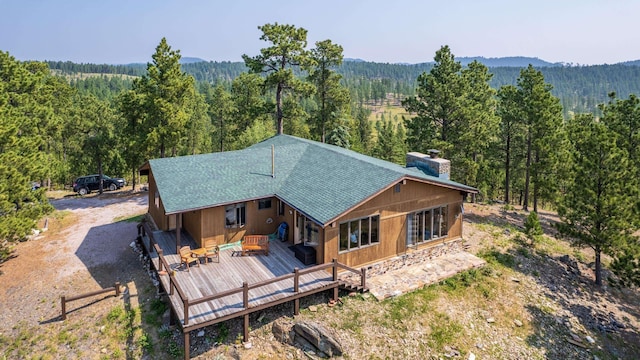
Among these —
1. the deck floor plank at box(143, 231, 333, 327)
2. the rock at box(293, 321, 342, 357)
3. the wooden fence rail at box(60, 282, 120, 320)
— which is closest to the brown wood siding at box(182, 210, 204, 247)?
the deck floor plank at box(143, 231, 333, 327)

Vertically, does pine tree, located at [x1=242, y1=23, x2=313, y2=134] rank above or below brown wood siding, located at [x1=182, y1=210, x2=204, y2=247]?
above

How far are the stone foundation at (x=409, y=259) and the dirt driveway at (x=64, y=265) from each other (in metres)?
9.26

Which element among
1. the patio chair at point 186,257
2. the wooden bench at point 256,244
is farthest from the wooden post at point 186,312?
the wooden bench at point 256,244

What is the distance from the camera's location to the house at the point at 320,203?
621 inches

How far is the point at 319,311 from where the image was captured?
14.1 metres

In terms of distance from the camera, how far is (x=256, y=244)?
16.8 m

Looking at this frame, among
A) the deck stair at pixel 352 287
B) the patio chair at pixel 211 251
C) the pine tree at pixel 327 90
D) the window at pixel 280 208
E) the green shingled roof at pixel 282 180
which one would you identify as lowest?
the deck stair at pixel 352 287

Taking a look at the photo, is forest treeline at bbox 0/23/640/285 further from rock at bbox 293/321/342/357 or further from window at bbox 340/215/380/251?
rock at bbox 293/321/342/357

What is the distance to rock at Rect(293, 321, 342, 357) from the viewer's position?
12.4 meters

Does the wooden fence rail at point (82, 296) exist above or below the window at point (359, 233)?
below

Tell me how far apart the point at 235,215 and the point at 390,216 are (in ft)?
22.4

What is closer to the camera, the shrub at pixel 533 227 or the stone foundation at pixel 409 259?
the stone foundation at pixel 409 259

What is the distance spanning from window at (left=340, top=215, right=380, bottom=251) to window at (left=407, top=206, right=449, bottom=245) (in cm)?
185

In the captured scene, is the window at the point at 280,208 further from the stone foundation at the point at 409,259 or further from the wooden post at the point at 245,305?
the wooden post at the point at 245,305
